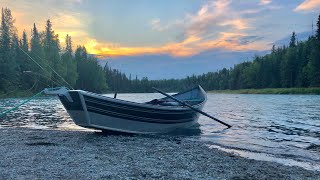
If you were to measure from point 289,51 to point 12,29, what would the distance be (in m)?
101

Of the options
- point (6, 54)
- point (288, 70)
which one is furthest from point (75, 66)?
point (288, 70)

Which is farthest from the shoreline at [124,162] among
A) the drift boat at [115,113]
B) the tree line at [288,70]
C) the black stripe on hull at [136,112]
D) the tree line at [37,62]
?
the tree line at [288,70]

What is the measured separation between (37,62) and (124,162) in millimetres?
75264

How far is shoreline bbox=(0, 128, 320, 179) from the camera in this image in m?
9.70

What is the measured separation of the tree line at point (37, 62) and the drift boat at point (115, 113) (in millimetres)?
36601

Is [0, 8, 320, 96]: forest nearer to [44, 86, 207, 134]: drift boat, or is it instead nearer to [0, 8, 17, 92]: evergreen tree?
[0, 8, 17, 92]: evergreen tree

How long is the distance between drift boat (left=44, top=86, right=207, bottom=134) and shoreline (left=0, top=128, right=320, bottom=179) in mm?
1899

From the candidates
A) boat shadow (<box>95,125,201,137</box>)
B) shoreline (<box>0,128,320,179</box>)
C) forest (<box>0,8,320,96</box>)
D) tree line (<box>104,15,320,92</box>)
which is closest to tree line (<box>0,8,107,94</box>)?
forest (<box>0,8,320,96</box>)

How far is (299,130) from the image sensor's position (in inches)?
896

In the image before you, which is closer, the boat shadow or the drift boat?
the drift boat

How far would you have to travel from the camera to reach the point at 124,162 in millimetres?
11383

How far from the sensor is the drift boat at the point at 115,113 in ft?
56.1

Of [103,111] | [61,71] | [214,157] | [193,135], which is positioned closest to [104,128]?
[103,111]

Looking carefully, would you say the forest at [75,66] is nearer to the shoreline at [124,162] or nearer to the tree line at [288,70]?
the tree line at [288,70]
